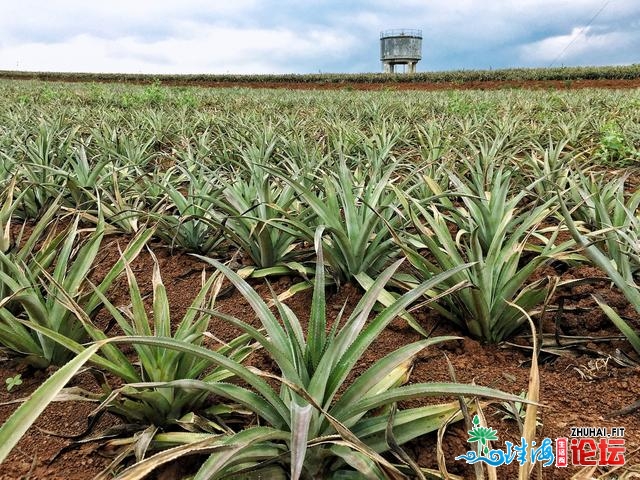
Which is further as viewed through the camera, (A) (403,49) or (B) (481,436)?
(A) (403,49)

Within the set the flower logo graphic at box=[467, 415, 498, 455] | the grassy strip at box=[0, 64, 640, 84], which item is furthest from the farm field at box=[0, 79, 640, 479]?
the grassy strip at box=[0, 64, 640, 84]

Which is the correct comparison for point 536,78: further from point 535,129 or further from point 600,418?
point 600,418

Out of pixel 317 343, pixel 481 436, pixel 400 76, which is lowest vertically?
pixel 481 436

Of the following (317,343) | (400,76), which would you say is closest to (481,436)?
(317,343)

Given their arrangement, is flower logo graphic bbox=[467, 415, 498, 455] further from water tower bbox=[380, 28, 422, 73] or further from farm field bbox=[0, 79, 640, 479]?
water tower bbox=[380, 28, 422, 73]

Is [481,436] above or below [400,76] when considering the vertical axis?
below

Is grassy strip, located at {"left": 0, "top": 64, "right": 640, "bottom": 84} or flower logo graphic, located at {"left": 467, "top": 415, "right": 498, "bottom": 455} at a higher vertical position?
grassy strip, located at {"left": 0, "top": 64, "right": 640, "bottom": 84}

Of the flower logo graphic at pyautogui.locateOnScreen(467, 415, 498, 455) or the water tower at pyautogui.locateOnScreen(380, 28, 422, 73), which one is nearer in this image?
the flower logo graphic at pyautogui.locateOnScreen(467, 415, 498, 455)

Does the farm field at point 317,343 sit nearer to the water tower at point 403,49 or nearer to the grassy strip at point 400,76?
the grassy strip at point 400,76

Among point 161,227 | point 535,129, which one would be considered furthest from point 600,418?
point 535,129

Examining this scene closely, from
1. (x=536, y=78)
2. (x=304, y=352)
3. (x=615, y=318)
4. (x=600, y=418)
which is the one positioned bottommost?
(x=600, y=418)

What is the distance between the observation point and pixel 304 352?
1040 mm

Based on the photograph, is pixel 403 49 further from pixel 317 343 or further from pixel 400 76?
pixel 317 343

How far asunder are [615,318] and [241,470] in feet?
3.67
